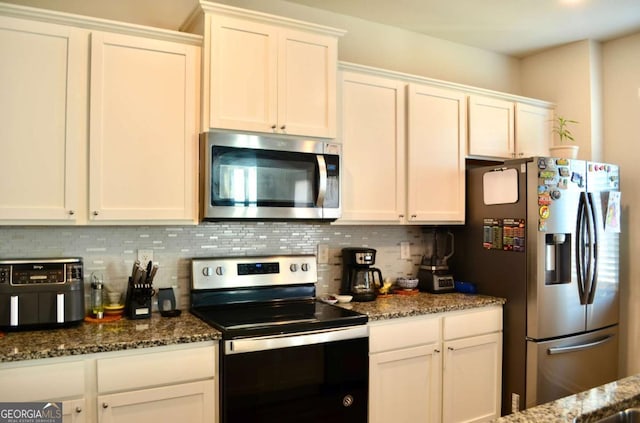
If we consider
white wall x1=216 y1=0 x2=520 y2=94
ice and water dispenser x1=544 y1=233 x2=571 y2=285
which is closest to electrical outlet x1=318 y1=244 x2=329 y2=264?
white wall x1=216 y1=0 x2=520 y2=94

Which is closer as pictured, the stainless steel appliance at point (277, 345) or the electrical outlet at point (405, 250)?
the stainless steel appliance at point (277, 345)

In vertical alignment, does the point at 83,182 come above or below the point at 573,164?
below

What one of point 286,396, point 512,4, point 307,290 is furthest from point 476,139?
point 286,396

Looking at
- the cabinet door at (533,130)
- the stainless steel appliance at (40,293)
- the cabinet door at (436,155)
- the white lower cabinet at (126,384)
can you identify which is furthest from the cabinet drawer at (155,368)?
the cabinet door at (533,130)

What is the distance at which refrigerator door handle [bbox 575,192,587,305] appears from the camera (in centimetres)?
301

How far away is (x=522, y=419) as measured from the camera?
43.9 inches

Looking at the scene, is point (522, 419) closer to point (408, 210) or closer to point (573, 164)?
point (408, 210)

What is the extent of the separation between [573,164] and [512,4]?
1061mm

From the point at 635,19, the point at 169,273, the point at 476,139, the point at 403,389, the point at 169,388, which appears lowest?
the point at 403,389

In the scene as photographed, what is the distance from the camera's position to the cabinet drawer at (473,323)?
2834 millimetres

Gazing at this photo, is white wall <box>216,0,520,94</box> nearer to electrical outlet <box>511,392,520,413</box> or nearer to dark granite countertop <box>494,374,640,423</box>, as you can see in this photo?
electrical outlet <box>511,392,520,413</box>

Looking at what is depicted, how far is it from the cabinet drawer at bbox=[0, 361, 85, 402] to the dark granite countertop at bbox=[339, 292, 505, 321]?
1.36 m

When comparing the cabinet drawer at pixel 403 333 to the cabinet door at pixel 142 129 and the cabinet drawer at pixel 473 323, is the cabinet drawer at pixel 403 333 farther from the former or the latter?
the cabinet door at pixel 142 129

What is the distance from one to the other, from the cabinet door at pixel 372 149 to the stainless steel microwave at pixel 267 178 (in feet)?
0.68
